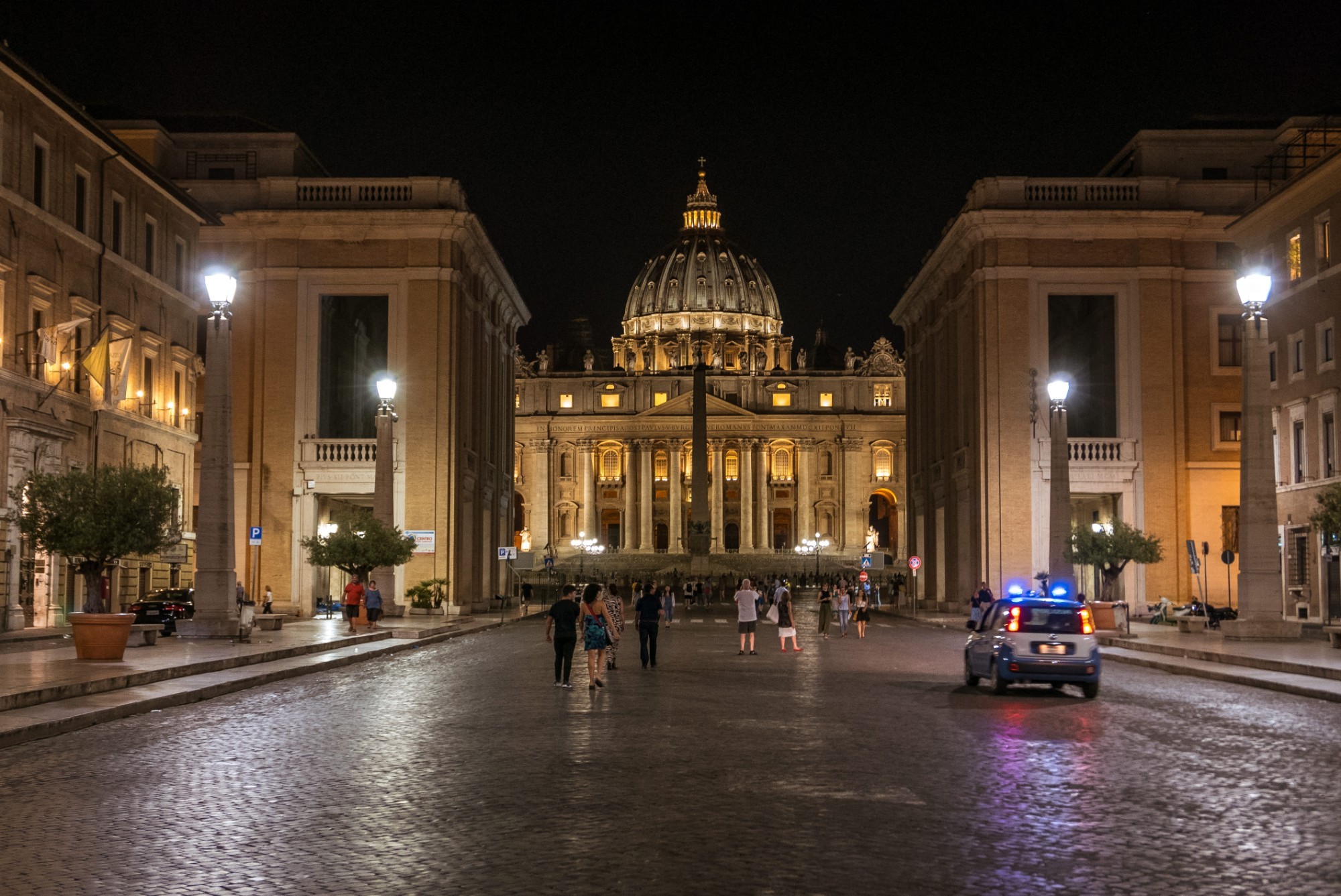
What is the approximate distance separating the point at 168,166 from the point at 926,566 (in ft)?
120

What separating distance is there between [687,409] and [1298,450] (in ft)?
379

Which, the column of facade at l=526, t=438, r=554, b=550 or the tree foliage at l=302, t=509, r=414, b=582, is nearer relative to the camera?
the tree foliage at l=302, t=509, r=414, b=582

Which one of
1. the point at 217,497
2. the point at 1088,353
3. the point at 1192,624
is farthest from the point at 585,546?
the point at 217,497

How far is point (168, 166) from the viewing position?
60.2 metres

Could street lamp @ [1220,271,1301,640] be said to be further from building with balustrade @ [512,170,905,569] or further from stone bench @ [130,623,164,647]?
building with balustrade @ [512,170,905,569]

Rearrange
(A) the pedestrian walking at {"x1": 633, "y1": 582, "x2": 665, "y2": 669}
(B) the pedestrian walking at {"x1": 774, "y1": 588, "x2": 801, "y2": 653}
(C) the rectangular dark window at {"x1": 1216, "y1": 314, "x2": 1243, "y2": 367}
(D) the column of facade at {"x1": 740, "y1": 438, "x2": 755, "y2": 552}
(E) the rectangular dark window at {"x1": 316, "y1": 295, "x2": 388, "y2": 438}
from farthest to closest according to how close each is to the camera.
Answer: (D) the column of facade at {"x1": 740, "y1": 438, "x2": 755, "y2": 552}
(C) the rectangular dark window at {"x1": 1216, "y1": 314, "x2": 1243, "y2": 367}
(E) the rectangular dark window at {"x1": 316, "y1": 295, "x2": 388, "y2": 438}
(B) the pedestrian walking at {"x1": 774, "y1": 588, "x2": 801, "y2": 653}
(A) the pedestrian walking at {"x1": 633, "y1": 582, "x2": 665, "y2": 669}

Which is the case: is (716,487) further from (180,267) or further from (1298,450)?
(1298,450)

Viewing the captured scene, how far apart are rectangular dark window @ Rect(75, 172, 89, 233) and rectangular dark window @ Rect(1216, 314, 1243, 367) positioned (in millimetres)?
39169

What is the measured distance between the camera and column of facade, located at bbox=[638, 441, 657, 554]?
160 m

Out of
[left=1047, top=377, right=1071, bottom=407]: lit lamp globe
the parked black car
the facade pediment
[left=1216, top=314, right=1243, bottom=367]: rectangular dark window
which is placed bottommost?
the parked black car

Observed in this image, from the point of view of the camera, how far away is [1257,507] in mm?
32688

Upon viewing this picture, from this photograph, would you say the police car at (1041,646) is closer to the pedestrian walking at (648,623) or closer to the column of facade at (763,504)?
the pedestrian walking at (648,623)

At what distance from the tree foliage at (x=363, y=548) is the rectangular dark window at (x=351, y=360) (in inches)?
536

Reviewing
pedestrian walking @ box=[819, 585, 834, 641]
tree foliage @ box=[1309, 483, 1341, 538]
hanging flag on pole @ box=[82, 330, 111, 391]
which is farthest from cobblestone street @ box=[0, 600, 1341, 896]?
hanging flag on pole @ box=[82, 330, 111, 391]
